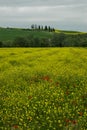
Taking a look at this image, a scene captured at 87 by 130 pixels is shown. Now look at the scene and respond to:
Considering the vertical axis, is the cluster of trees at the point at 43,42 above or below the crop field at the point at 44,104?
below

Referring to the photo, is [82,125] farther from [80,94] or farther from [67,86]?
[67,86]

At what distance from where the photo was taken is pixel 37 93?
16.9m

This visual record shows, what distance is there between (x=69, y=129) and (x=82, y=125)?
0.77 m

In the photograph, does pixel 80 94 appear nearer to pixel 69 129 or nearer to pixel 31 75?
pixel 69 129

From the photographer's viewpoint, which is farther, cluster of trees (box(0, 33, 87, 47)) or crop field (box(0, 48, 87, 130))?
cluster of trees (box(0, 33, 87, 47))

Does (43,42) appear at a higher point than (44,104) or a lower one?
lower

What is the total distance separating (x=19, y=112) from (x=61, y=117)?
1684mm

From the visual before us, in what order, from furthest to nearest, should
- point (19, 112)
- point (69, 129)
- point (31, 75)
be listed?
point (31, 75) → point (19, 112) → point (69, 129)

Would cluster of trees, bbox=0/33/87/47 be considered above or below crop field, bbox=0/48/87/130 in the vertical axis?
below

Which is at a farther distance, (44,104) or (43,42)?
(43,42)

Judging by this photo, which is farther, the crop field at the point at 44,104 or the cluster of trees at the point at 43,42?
the cluster of trees at the point at 43,42

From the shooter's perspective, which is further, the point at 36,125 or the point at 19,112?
the point at 19,112

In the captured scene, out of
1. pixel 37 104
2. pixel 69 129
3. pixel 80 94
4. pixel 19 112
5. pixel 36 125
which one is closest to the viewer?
pixel 69 129

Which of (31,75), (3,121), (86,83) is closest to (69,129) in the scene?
(3,121)
